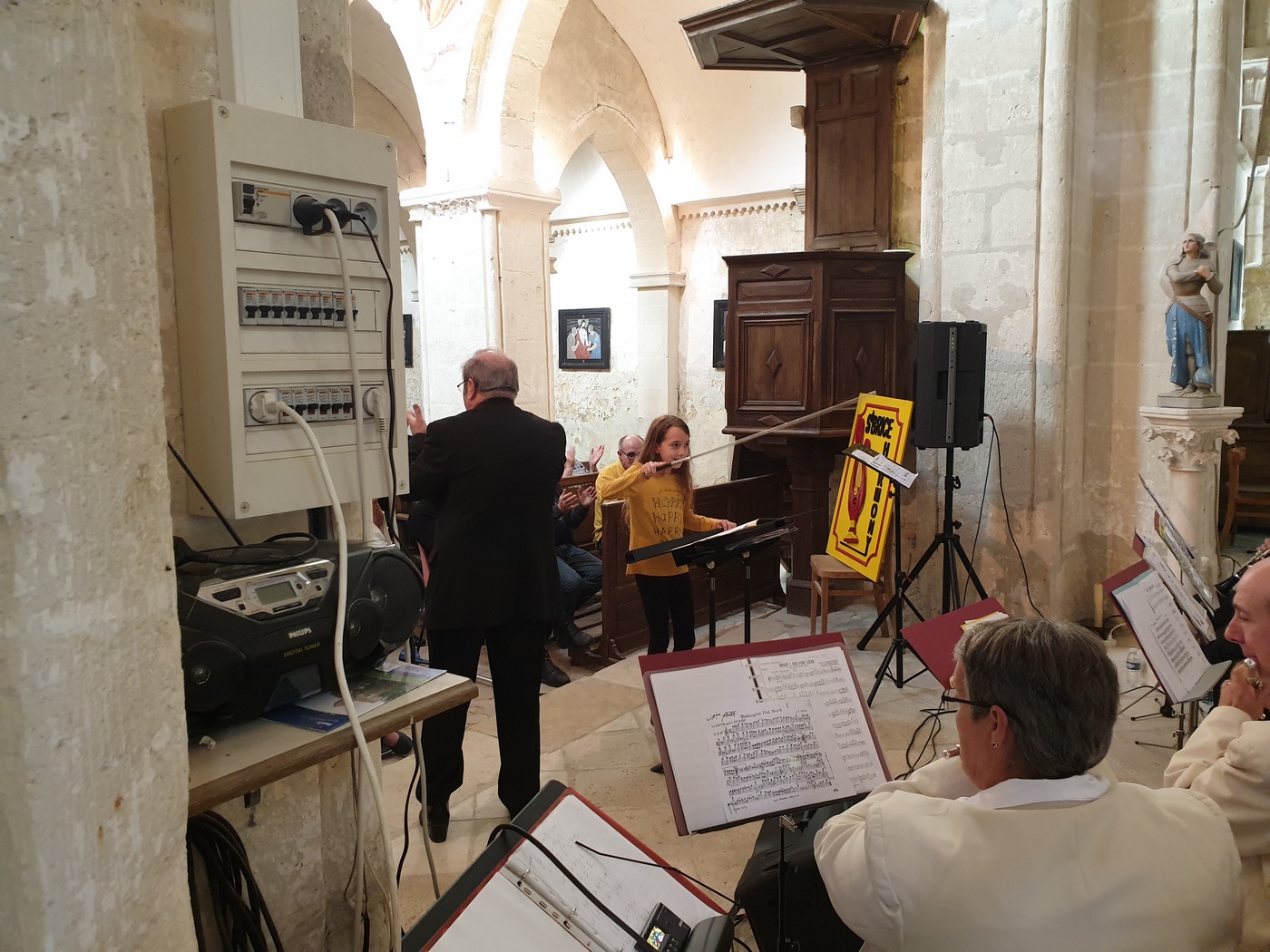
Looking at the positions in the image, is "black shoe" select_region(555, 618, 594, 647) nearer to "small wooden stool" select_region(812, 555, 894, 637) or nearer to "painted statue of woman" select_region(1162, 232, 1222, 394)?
"small wooden stool" select_region(812, 555, 894, 637)

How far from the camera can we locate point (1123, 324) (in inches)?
220

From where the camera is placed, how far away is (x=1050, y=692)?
5.02 feet

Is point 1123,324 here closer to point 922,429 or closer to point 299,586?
point 922,429

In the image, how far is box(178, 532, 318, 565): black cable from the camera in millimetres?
1461

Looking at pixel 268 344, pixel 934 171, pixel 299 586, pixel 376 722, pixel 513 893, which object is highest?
pixel 934 171

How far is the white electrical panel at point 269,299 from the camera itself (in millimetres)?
1565

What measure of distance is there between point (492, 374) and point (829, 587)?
3.26 meters

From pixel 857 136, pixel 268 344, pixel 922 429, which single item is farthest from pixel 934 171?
pixel 268 344

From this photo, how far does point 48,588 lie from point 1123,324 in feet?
19.3

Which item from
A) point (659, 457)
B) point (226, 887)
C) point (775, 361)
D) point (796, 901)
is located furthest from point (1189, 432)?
point (226, 887)

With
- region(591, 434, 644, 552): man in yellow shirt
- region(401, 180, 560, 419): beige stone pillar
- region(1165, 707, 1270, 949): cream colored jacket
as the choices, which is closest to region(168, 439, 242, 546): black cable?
region(1165, 707, 1270, 949): cream colored jacket

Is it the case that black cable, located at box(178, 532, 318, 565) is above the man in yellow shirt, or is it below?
above

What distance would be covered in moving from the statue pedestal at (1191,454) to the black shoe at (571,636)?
3321 millimetres

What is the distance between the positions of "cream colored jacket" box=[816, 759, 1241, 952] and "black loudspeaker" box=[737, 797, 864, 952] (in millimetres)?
625
